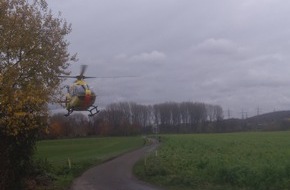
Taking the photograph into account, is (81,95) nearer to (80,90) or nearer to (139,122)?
(80,90)

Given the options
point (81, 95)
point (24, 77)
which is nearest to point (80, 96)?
point (81, 95)

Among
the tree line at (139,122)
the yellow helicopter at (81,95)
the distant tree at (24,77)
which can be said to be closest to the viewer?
the distant tree at (24,77)

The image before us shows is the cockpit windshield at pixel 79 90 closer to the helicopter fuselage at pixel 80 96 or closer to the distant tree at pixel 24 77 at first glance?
the helicopter fuselage at pixel 80 96

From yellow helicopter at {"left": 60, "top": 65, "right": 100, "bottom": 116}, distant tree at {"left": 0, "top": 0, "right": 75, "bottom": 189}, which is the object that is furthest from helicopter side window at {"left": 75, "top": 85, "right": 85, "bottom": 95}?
distant tree at {"left": 0, "top": 0, "right": 75, "bottom": 189}

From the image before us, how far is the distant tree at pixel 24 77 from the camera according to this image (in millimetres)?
20828

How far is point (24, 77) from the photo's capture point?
22.0 meters

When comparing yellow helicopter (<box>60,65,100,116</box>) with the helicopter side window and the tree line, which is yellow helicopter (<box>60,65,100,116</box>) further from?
the tree line

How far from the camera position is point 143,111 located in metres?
186

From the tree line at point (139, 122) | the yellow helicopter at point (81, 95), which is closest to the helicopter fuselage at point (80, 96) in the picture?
the yellow helicopter at point (81, 95)

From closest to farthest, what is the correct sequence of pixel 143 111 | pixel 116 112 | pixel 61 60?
pixel 61 60 < pixel 116 112 < pixel 143 111

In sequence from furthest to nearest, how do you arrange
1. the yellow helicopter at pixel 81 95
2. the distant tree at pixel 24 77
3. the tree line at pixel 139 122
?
the tree line at pixel 139 122
the yellow helicopter at pixel 81 95
the distant tree at pixel 24 77

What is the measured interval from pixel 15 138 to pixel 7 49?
393cm

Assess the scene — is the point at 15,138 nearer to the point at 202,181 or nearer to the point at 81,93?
the point at 202,181

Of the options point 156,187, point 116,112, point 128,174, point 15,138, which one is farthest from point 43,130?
point 116,112
